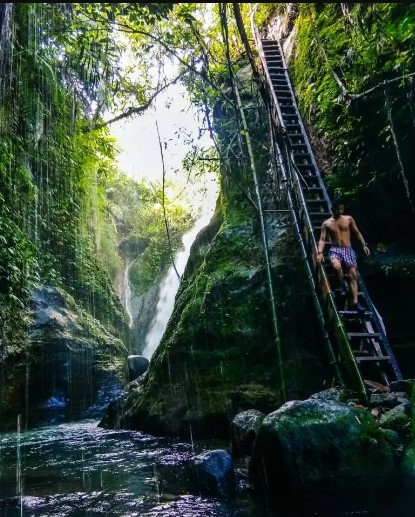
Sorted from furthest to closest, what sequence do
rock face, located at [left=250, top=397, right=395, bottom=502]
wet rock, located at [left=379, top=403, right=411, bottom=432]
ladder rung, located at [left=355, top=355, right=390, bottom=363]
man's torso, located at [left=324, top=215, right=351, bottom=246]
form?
man's torso, located at [left=324, top=215, right=351, bottom=246]
ladder rung, located at [left=355, top=355, right=390, bottom=363]
wet rock, located at [left=379, top=403, right=411, bottom=432]
rock face, located at [left=250, top=397, right=395, bottom=502]

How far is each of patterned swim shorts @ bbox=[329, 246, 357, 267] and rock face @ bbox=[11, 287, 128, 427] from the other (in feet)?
27.0

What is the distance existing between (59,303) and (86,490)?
8929 mm

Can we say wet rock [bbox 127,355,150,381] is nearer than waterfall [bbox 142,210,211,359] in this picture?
Yes

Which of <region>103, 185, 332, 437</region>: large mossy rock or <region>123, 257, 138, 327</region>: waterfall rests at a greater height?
<region>123, 257, 138, 327</region>: waterfall

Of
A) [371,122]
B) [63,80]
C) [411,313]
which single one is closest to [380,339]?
[411,313]

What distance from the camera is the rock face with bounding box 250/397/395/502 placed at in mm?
3619

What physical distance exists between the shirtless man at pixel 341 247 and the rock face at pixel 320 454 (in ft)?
8.03

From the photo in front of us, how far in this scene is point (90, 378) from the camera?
12508 millimetres

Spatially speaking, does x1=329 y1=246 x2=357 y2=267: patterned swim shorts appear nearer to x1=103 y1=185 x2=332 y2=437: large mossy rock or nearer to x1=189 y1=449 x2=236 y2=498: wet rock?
x1=103 y1=185 x2=332 y2=437: large mossy rock

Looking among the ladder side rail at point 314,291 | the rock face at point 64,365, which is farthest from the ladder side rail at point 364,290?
the rock face at point 64,365

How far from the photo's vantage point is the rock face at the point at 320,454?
3.62 meters

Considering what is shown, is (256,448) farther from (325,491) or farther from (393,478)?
(393,478)

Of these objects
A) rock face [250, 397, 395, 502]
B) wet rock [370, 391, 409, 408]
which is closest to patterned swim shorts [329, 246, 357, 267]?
wet rock [370, 391, 409, 408]

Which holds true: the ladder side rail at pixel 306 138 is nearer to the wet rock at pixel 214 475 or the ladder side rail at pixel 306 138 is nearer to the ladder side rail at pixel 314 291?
the ladder side rail at pixel 314 291
